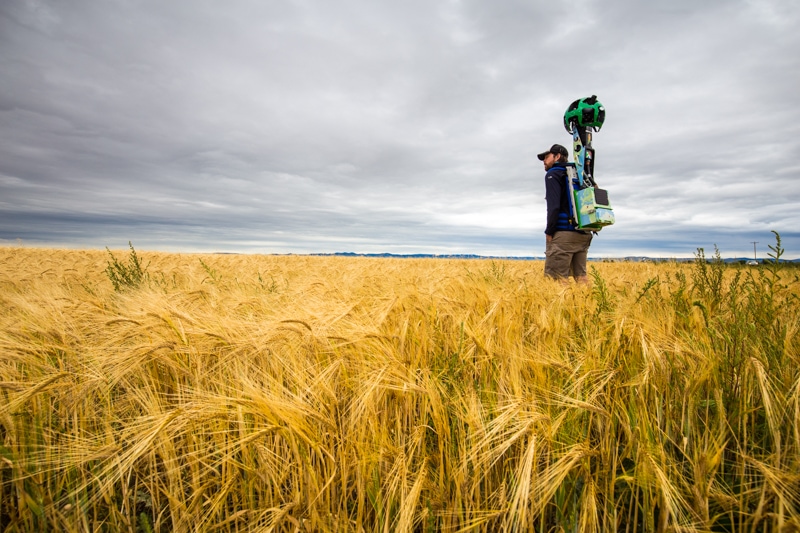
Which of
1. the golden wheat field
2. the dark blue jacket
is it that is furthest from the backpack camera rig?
the golden wheat field

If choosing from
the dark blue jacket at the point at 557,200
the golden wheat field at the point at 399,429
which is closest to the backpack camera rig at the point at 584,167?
the dark blue jacket at the point at 557,200

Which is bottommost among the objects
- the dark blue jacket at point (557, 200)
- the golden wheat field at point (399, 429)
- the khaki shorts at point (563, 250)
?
the golden wheat field at point (399, 429)

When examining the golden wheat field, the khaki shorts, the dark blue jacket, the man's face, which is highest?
the man's face

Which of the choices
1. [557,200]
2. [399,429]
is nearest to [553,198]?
[557,200]

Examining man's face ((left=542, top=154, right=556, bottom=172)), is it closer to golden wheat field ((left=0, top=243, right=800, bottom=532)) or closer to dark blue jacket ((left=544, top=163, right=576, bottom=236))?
dark blue jacket ((left=544, top=163, right=576, bottom=236))

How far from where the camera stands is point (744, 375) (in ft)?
4.58

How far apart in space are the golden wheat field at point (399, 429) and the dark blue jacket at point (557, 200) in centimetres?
281

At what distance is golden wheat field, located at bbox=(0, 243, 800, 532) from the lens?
1.08 meters

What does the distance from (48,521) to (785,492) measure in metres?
2.32

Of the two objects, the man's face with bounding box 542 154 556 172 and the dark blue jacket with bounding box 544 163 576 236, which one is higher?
the man's face with bounding box 542 154 556 172

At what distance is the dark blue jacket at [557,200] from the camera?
4.91 m

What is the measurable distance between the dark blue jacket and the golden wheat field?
281 cm

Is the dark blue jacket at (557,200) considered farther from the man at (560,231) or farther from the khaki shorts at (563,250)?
the khaki shorts at (563,250)

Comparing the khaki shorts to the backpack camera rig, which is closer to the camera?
the backpack camera rig
